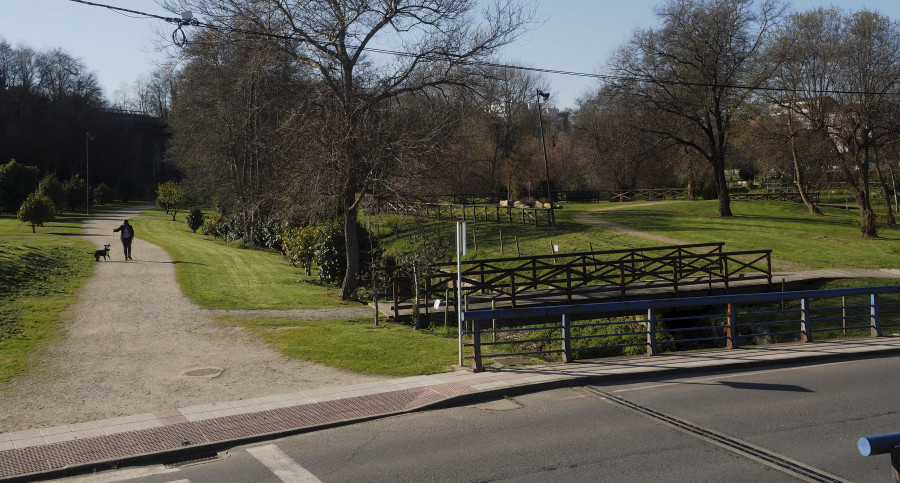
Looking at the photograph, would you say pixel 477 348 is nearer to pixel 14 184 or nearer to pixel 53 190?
pixel 53 190

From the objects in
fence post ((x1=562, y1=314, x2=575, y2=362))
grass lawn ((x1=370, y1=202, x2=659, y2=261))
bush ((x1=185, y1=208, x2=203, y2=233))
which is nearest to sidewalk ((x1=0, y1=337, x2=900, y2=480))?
fence post ((x1=562, y1=314, x2=575, y2=362))

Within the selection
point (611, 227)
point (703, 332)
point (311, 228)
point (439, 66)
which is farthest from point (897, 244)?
point (311, 228)

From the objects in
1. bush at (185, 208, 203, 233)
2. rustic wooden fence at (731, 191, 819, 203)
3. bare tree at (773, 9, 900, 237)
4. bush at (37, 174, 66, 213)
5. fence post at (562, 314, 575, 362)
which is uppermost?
bare tree at (773, 9, 900, 237)

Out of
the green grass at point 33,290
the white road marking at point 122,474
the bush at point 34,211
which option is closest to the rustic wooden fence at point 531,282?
the green grass at point 33,290

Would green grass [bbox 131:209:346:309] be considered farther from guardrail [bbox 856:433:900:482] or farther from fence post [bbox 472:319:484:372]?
guardrail [bbox 856:433:900:482]

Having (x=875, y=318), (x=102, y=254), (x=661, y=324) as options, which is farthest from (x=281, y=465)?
(x=102, y=254)

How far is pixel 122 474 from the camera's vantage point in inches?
321

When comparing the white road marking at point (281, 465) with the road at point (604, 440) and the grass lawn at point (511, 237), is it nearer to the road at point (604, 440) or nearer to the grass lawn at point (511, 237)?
the road at point (604, 440)

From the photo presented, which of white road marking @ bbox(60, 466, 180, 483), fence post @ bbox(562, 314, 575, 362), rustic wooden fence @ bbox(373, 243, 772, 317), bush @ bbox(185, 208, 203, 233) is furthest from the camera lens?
bush @ bbox(185, 208, 203, 233)

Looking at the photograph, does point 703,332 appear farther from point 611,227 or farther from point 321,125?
point 611,227

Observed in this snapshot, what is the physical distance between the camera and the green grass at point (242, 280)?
22.1 metres

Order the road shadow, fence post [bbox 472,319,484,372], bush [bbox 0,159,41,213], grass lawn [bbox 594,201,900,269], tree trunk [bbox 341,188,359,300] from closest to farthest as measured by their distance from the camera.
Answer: the road shadow → fence post [bbox 472,319,484,372] → tree trunk [bbox 341,188,359,300] → grass lawn [bbox 594,201,900,269] → bush [bbox 0,159,41,213]

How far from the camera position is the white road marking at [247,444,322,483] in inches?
306

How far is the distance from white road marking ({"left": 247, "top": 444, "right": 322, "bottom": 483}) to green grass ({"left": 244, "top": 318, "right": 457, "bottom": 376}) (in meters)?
4.02
